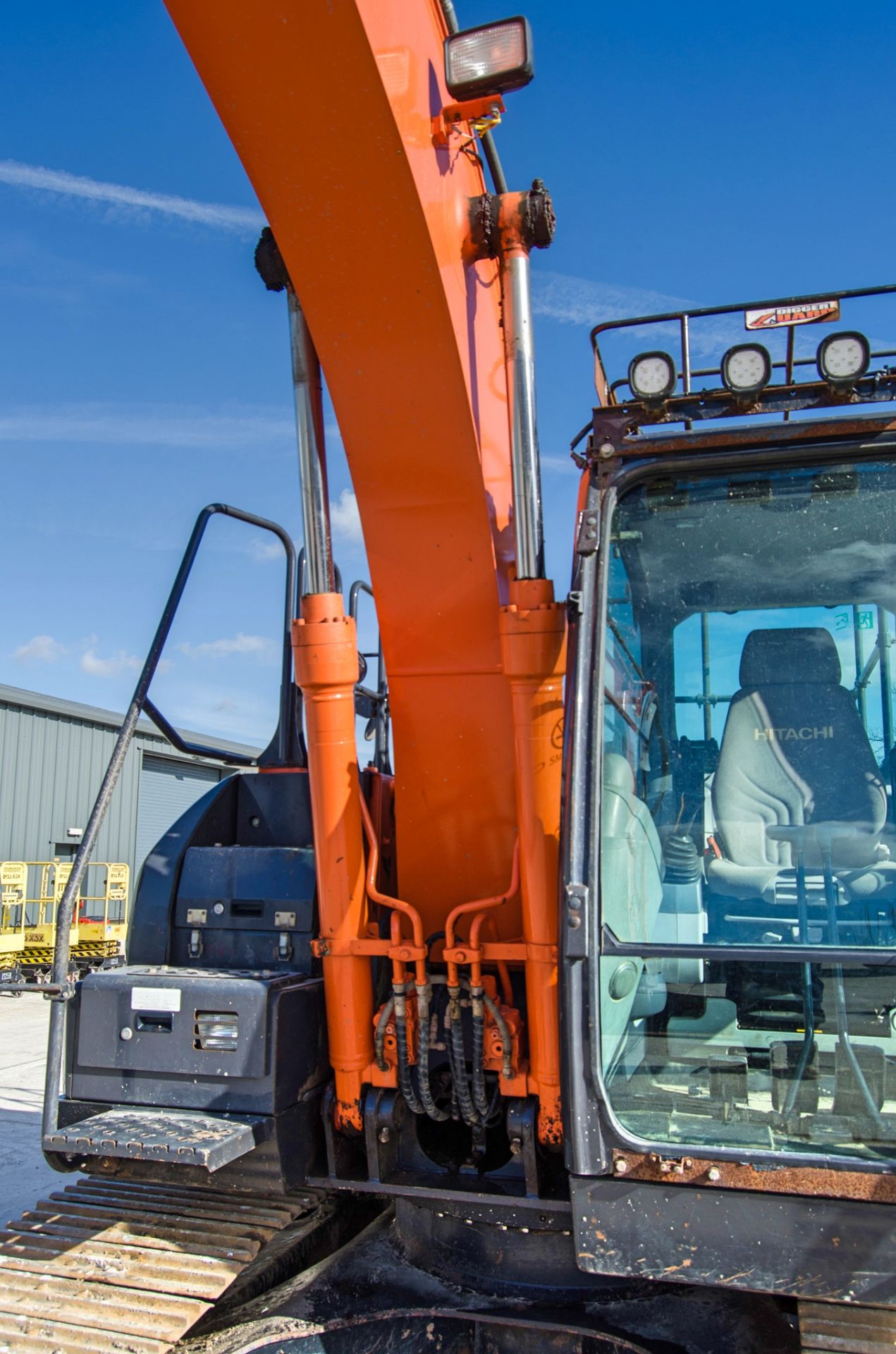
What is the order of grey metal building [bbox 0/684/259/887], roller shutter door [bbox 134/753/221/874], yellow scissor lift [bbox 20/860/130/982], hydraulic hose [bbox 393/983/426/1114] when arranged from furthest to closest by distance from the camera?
roller shutter door [bbox 134/753/221/874] → grey metal building [bbox 0/684/259/887] → yellow scissor lift [bbox 20/860/130/982] → hydraulic hose [bbox 393/983/426/1114]

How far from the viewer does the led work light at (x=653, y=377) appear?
2756mm

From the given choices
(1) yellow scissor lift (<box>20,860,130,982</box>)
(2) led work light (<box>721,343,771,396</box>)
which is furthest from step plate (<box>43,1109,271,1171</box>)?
(1) yellow scissor lift (<box>20,860,130,982</box>)

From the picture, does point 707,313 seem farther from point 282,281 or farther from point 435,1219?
point 435,1219

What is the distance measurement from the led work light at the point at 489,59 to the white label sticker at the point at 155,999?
2.45 metres

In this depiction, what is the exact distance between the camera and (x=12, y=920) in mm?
15031

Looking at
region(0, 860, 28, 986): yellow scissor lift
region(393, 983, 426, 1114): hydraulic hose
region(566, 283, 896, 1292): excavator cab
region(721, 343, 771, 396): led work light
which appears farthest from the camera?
region(0, 860, 28, 986): yellow scissor lift

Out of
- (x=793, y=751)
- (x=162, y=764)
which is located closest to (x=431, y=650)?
(x=793, y=751)

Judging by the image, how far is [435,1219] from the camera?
126 inches

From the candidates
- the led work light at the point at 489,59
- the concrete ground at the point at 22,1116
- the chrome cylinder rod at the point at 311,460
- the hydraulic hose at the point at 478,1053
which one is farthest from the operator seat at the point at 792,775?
the concrete ground at the point at 22,1116

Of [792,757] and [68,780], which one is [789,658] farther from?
[68,780]

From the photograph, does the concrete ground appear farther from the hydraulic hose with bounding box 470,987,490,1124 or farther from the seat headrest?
the seat headrest

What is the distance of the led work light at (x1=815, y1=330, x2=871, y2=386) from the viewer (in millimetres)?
2691

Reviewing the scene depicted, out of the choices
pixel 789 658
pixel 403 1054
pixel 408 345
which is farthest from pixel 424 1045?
pixel 408 345

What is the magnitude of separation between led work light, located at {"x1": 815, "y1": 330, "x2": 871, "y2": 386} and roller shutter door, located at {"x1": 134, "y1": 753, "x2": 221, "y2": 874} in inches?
802
